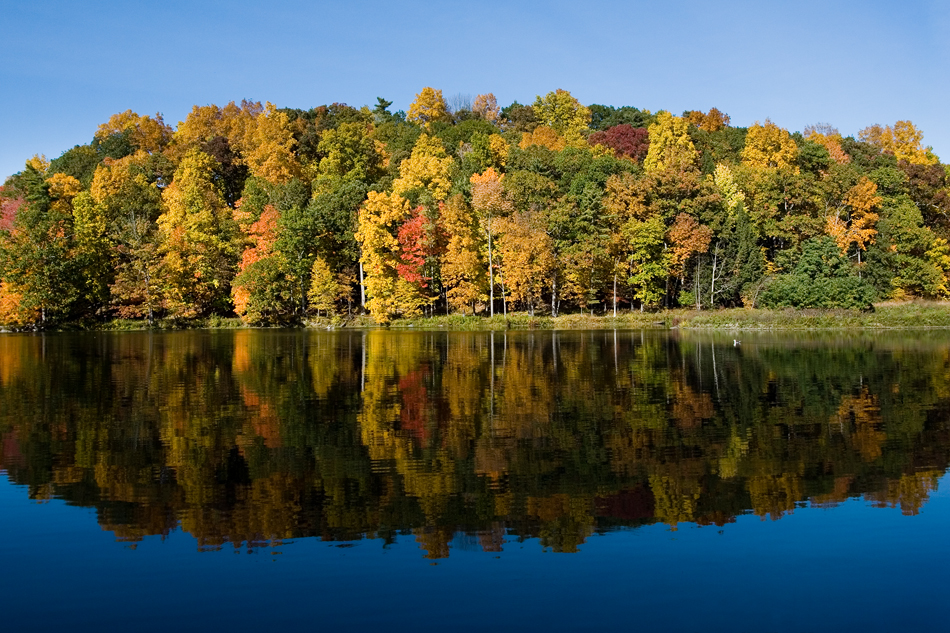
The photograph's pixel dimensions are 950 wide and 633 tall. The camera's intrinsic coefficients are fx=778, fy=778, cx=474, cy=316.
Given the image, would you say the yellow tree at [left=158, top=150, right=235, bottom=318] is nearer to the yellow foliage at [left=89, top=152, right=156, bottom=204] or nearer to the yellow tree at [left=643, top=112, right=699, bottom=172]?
the yellow foliage at [left=89, top=152, right=156, bottom=204]

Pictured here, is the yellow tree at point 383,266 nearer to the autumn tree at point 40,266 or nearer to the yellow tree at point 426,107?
the autumn tree at point 40,266

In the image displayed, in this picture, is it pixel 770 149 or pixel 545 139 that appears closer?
pixel 770 149

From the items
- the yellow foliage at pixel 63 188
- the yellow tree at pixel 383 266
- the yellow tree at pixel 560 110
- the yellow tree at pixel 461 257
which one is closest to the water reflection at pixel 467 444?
the yellow tree at pixel 461 257

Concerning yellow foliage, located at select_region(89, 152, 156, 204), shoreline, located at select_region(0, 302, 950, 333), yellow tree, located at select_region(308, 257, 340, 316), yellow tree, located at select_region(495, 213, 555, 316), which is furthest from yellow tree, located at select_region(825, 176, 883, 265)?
yellow foliage, located at select_region(89, 152, 156, 204)

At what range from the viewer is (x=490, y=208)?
57.8 metres

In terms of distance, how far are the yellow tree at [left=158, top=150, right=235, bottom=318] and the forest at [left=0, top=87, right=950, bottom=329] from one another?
159 mm

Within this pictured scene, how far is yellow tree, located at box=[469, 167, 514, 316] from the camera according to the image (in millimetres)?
57406

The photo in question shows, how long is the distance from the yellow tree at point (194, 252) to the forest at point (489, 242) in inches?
6.3

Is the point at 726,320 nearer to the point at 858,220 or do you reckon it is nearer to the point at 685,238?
the point at 685,238

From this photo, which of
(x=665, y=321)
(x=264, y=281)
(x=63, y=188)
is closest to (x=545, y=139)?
(x=665, y=321)

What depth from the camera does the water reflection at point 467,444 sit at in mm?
9898

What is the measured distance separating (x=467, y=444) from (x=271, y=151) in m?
72.0

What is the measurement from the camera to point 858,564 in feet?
26.7

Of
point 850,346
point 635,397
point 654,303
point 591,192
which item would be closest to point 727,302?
point 654,303
